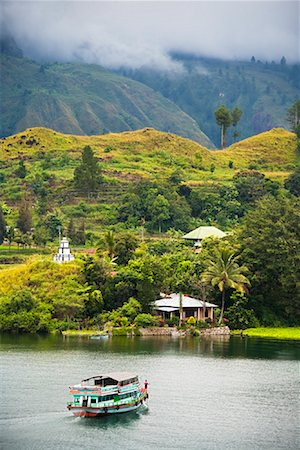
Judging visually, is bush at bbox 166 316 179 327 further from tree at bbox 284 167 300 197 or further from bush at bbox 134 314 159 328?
tree at bbox 284 167 300 197

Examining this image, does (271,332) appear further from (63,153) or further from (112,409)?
(63,153)

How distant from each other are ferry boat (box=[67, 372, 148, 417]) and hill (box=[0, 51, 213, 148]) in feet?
416

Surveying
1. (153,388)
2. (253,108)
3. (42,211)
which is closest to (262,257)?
(153,388)

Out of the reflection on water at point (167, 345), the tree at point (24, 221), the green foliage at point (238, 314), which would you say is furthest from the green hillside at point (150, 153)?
the reflection on water at point (167, 345)

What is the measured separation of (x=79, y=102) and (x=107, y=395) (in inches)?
5576

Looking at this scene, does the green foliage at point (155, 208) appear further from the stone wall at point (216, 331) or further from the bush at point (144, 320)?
the bush at point (144, 320)

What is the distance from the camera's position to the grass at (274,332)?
47.7 metres

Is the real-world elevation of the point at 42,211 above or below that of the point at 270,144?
below

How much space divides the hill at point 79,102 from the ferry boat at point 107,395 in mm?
126709

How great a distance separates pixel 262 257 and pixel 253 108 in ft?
467

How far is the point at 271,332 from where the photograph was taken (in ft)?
159

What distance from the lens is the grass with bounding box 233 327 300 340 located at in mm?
47688

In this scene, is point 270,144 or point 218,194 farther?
point 270,144

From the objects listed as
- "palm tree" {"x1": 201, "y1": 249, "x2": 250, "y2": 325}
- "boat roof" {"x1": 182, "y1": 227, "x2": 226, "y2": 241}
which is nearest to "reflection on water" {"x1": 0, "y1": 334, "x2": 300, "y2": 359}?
"palm tree" {"x1": 201, "y1": 249, "x2": 250, "y2": 325}
